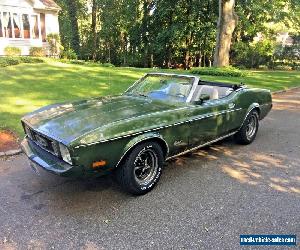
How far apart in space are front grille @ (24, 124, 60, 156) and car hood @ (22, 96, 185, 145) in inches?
3.0

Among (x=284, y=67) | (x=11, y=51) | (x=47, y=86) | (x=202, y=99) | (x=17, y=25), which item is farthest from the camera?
(x=284, y=67)

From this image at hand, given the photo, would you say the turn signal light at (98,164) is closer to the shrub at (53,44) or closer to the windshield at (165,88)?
the windshield at (165,88)

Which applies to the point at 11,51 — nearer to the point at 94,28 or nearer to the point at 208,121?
the point at 94,28

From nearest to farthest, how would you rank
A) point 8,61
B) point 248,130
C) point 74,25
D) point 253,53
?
point 248,130 < point 8,61 < point 253,53 < point 74,25

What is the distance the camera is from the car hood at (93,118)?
3559mm

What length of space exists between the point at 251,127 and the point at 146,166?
302 cm

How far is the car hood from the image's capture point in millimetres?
3559

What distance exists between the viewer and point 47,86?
10.7 metres

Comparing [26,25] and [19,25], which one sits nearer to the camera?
[19,25]

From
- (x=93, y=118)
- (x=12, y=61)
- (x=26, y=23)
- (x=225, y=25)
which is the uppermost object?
(x=26, y=23)

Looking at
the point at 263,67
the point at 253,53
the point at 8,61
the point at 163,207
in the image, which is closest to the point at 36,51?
the point at 8,61

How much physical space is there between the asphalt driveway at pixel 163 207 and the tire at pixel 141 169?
6.2 inches

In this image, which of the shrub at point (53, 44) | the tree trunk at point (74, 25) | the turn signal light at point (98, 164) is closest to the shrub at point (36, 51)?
the shrub at point (53, 44)

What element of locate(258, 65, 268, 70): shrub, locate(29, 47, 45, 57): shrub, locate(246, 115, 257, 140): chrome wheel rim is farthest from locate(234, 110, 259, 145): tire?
locate(258, 65, 268, 70): shrub
